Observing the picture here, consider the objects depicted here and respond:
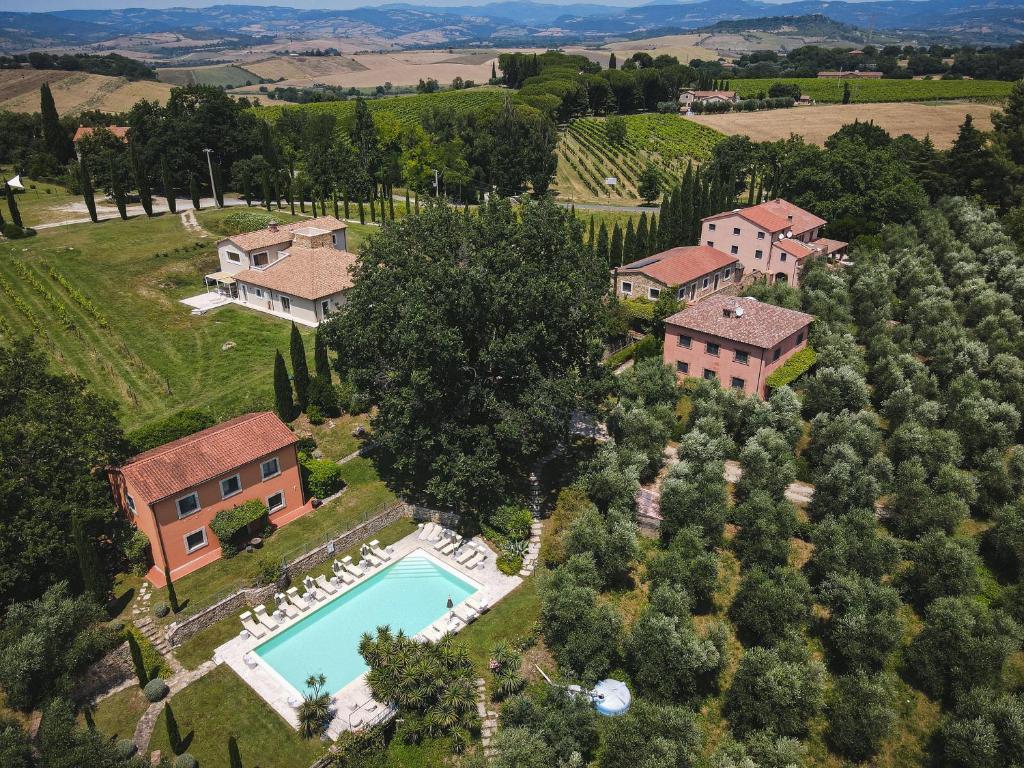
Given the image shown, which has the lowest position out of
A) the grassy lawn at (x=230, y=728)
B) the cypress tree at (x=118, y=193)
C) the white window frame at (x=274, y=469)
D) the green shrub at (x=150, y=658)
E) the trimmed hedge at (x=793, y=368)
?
the grassy lawn at (x=230, y=728)

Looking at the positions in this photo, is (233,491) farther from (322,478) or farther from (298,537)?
(322,478)

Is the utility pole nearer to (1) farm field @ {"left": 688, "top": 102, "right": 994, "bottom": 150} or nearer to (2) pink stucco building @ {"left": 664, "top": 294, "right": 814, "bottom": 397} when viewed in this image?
(2) pink stucco building @ {"left": 664, "top": 294, "right": 814, "bottom": 397}

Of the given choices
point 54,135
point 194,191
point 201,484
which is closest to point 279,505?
point 201,484

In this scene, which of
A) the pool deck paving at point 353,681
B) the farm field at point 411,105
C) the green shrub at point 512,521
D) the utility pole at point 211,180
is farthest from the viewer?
A: the farm field at point 411,105

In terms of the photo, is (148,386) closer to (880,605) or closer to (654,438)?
(654,438)

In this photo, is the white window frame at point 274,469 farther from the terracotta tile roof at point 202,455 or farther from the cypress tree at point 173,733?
the cypress tree at point 173,733

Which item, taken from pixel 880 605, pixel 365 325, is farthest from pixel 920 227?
pixel 365 325

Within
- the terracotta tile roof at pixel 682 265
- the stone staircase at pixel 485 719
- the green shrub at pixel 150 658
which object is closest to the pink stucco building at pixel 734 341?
→ the terracotta tile roof at pixel 682 265

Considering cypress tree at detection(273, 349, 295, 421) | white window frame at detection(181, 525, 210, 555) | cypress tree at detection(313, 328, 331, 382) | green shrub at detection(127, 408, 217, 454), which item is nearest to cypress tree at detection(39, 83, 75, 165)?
cypress tree at detection(313, 328, 331, 382)
